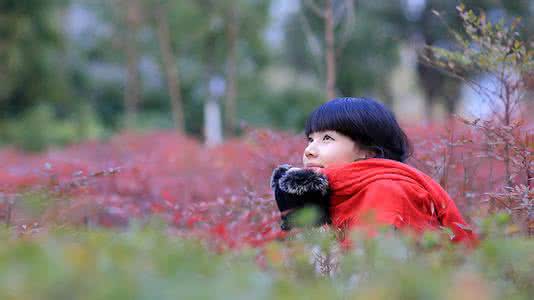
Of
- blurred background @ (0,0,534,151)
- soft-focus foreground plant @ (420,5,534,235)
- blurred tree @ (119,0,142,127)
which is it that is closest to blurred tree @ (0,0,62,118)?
blurred background @ (0,0,534,151)

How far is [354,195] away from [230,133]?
13.8 m

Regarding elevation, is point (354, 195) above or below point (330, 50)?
below

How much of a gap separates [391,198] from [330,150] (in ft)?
1.70

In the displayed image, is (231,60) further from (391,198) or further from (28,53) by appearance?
(391,198)

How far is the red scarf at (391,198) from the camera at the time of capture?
255cm

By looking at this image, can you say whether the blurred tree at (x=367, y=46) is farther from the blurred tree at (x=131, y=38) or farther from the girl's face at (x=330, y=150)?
the girl's face at (x=330, y=150)

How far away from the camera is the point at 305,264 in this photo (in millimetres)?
1617

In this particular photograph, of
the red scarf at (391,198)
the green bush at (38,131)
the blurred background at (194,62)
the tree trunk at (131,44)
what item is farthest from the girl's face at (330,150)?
the green bush at (38,131)

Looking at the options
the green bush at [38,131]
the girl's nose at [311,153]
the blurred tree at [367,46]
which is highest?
the blurred tree at [367,46]

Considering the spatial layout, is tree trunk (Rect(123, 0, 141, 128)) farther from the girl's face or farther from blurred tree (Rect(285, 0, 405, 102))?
the girl's face

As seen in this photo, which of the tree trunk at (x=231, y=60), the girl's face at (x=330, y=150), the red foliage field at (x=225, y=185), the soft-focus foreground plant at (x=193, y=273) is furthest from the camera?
the tree trunk at (x=231, y=60)

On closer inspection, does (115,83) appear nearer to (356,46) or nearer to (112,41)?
(112,41)

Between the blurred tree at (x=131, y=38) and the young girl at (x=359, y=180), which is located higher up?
the blurred tree at (x=131, y=38)

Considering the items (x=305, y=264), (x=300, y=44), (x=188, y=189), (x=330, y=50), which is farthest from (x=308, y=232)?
(x=300, y=44)
